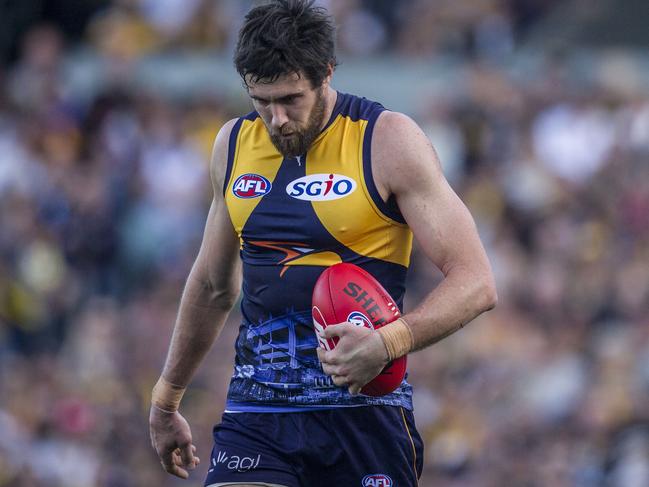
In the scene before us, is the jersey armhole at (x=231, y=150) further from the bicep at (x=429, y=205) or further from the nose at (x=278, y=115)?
the bicep at (x=429, y=205)

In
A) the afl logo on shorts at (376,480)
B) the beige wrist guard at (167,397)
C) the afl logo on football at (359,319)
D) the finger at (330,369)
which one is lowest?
the afl logo on shorts at (376,480)

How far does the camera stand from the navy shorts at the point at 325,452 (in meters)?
4.76

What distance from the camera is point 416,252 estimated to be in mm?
10789

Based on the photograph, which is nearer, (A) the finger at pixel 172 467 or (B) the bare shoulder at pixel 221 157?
(B) the bare shoulder at pixel 221 157

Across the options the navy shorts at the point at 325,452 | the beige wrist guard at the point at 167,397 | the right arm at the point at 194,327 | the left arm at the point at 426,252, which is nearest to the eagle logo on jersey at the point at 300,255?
the left arm at the point at 426,252

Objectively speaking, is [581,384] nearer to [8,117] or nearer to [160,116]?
[160,116]

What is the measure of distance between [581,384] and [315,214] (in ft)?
16.7

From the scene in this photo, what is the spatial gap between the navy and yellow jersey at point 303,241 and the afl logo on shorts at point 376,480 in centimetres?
26

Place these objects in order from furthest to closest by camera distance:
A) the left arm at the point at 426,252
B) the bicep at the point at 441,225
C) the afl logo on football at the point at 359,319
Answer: the bicep at the point at 441,225 → the afl logo on football at the point at 359,319 → the left arm at the point at 426,252

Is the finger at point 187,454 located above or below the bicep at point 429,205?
below

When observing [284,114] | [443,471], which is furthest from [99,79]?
[284,114]

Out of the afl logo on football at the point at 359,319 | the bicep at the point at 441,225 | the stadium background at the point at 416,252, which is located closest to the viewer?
the afl logo on football at the point at 359,319

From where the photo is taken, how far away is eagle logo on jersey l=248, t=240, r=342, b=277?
479cm

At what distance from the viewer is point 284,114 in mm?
4742
